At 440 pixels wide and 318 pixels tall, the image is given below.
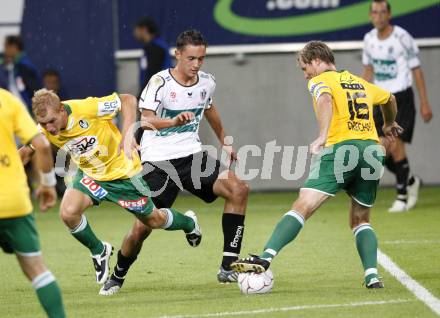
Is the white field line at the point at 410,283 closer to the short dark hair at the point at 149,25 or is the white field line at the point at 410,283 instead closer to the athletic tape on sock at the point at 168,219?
the athletic tape on sock at the point at 168,219

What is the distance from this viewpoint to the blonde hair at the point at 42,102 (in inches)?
325

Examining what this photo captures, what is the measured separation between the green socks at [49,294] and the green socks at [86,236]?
2379mm

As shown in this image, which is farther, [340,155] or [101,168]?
[101,168]

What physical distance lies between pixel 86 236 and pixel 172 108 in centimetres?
126

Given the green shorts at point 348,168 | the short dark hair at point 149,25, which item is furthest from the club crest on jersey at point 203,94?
the short dark hair at point 149,25

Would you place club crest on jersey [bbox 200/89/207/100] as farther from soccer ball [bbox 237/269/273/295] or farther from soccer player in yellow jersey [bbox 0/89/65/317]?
soccer player in yellow jersey [bbox 0/89/65/317]

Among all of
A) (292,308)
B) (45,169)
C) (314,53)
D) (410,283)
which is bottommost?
(410,283)

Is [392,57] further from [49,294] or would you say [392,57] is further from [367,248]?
[49,294]

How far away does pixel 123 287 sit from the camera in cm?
935

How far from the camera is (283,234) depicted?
8.59 m

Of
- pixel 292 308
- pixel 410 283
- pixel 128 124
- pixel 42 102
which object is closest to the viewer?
pixel 292 308

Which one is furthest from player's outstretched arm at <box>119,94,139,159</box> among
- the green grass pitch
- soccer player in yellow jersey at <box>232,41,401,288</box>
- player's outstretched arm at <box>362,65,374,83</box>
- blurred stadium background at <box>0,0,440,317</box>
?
blurred stadium background at <box>0,0,440,317</box>

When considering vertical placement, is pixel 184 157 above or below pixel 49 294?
below

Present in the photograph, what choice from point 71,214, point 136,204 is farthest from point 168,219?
point 71,214
